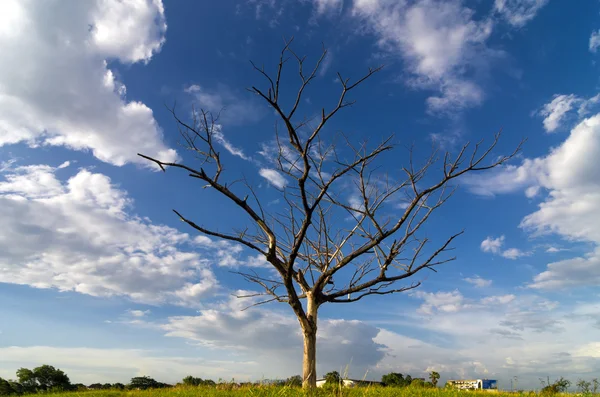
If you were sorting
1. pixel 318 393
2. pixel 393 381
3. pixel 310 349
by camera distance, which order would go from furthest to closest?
pixel 393 381
pixel 310 349
pixel 318 393

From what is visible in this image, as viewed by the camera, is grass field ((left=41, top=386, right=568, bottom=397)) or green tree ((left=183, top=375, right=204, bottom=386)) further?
green tree ((left=183, top=375, right=204, bottom=386))

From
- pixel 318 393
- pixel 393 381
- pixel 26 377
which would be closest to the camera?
pixel 318 393

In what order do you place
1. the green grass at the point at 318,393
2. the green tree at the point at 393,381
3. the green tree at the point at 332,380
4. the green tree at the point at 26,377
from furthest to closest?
the green tree at the point at 26,377 < the green tree at the point at 393,381 < the green tree at the point at 332,380 < the green grass at the point at 318,393

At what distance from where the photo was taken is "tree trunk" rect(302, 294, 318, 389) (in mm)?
11021

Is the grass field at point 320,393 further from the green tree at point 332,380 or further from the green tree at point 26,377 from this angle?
the green tree at point 26,377

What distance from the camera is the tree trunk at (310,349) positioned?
1102 centimetres

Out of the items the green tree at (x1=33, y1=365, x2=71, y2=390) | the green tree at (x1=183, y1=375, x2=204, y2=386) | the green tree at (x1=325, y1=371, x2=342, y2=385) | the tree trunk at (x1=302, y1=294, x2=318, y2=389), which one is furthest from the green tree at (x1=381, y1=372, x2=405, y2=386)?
the green tree at (x1=33, y1=365, x2=71, y2=390)

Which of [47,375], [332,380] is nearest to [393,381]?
[332,380]

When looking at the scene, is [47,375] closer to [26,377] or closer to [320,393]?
[26,377]

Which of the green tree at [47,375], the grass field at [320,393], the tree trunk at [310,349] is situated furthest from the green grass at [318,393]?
the green tree at [47,375]

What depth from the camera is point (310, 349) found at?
11.3 metres

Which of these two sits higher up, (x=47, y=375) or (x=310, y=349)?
(x=310, y=349)

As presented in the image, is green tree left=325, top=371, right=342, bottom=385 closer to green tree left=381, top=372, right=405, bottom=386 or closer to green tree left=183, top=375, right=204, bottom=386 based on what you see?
green tree left=381, top=372, right=405, bottom=386

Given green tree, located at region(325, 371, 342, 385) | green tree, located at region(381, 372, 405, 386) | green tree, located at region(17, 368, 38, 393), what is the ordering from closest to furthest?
1. green tree, located at region(325, 371, 342, 385)
2. green tree, located at region(381, 372, 405, 386)
3. green tree, located at region(17, 368, 38, 393)
